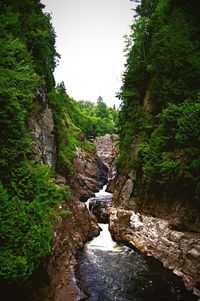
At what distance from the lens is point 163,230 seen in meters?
16.7

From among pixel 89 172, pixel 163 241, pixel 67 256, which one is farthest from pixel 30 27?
pixel 89 172

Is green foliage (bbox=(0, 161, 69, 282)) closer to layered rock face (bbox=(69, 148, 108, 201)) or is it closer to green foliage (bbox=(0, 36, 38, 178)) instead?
green foliage (bbox=(0, 36, 38, 178))

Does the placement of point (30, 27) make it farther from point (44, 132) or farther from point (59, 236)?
point (59, 236)

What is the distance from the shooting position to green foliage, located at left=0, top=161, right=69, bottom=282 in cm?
806

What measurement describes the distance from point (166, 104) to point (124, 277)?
39.1 feet

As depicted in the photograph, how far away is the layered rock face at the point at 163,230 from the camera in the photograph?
46.2 feet

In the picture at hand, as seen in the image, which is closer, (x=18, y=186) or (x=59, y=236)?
(x=18, y=186)

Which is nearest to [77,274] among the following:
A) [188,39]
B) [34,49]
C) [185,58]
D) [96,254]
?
[96,254]

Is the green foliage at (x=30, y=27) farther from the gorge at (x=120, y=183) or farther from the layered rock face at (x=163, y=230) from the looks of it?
the layered rock face at (x=163, y=230)

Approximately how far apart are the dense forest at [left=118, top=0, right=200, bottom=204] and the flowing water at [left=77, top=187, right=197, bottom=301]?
14.9ft

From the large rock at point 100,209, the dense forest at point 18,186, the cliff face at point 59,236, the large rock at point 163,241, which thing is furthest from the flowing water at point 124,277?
the large rock at point 100,209

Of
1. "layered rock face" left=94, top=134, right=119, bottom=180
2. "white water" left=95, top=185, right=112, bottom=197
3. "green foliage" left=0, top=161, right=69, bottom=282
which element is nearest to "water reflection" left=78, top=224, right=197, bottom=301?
"green foliage" left=0, top=161, right=69, bottom=282

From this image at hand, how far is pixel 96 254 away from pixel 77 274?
3129 millimetres

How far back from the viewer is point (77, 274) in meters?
14.1
